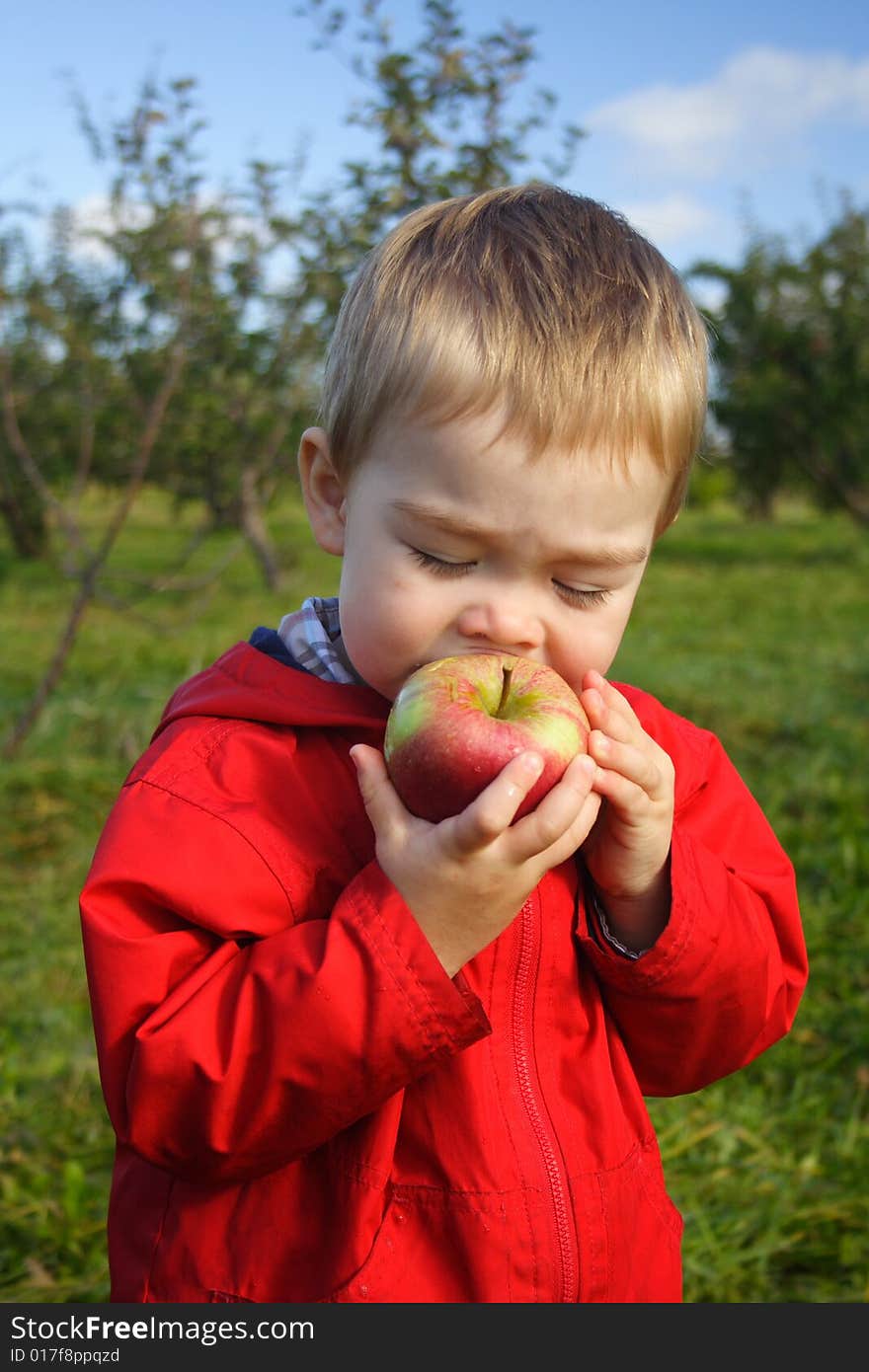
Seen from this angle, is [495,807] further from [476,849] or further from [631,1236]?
[631,1236]

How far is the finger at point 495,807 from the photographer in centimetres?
119

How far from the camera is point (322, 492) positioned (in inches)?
62.6

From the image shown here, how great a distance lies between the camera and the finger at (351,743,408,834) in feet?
4.27

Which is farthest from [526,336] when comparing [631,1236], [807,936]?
[807,936]

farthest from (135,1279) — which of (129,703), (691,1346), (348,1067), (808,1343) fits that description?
(129,703)

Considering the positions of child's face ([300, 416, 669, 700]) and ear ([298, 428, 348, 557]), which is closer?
child's face ([300, 416, 669, 700])

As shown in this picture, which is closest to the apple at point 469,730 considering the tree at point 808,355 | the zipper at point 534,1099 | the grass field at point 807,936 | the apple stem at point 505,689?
the apple stem at point 505,689

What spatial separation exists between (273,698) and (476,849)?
1.17 feet

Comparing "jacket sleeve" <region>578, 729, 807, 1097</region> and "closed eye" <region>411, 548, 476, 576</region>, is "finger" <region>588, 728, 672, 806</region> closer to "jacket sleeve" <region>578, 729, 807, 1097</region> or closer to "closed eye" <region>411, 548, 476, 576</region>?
"jacket sleeve" <region>578, 729, 807, 1097</region>

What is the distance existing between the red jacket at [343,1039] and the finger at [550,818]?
141 mm

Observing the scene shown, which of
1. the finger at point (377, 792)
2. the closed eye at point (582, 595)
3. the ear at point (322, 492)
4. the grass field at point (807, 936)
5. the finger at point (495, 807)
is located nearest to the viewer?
the finger at point (495, 807)

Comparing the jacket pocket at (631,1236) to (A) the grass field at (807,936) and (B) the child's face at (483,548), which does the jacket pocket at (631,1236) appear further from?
(A) the grass field at (807,936)

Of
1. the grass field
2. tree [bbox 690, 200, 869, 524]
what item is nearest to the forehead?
the grass field

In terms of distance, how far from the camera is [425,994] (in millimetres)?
1251
